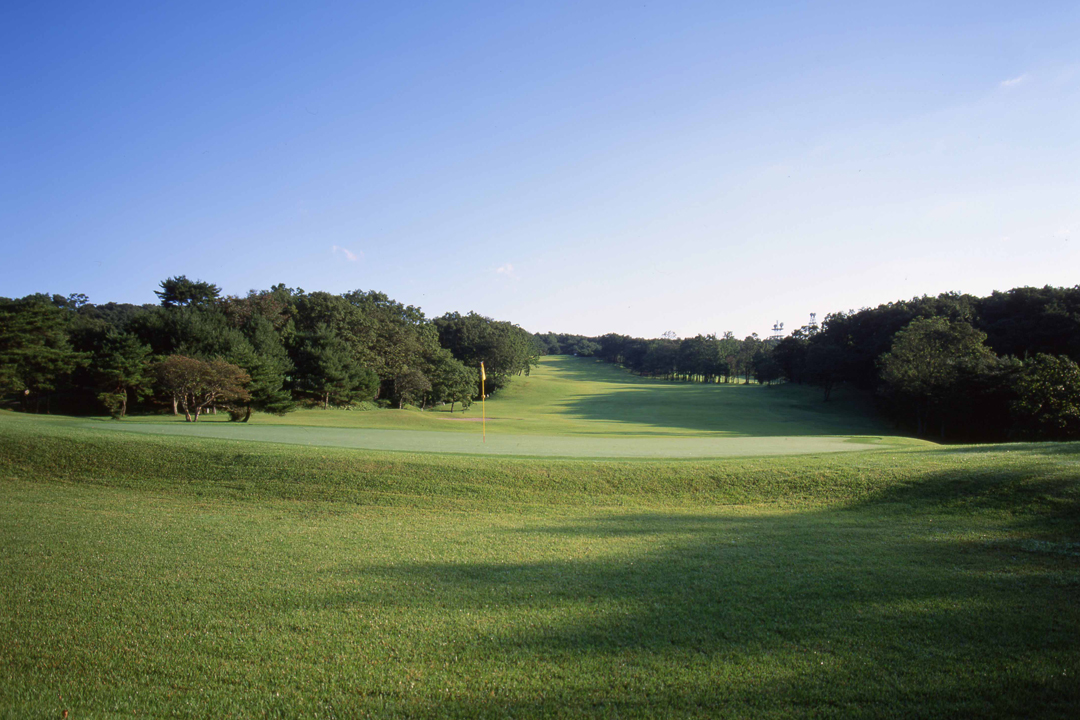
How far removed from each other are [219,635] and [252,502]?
7.58 metres

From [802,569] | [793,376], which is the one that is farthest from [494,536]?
[793,376]

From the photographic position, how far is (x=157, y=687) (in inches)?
166

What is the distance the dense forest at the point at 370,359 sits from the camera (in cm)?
3538

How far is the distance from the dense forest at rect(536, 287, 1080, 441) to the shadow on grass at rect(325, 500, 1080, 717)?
33512mm

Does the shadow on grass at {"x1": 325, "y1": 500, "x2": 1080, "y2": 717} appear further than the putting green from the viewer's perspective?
No

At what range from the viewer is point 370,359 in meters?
59.1

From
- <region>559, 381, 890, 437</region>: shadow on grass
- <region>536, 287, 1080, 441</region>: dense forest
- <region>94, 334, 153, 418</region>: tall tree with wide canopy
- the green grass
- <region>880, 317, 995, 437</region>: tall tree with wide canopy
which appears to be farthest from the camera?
<region>559, 381, 890, 437</region>: shadow on grass

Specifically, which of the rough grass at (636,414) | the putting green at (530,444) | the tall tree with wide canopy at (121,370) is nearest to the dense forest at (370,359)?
the tall tree with wide canopy at (121,370)

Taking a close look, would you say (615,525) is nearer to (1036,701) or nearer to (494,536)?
(494,536)

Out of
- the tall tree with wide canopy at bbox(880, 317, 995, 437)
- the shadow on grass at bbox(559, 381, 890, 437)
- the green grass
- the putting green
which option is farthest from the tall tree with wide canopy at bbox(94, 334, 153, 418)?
the tall tree with wide canopy at bbox(880, 317, 995, 437)

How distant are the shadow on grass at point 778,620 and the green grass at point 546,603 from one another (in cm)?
3

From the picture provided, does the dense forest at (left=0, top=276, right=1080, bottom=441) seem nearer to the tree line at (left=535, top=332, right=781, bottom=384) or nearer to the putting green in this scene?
the putting green

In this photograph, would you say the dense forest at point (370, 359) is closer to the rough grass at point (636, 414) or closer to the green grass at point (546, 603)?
the rough grass at point (636, 414)

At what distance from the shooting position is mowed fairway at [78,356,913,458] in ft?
61.5
